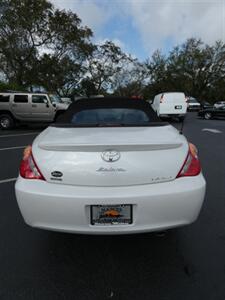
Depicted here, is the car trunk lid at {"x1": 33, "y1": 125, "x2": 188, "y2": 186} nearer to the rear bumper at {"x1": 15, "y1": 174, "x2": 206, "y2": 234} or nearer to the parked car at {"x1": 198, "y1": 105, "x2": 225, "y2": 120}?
the rear bumper at {"x1": 15, "y1": 174, "x2": 206, "y2": 234}

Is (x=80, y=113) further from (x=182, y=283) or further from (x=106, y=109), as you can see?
(x=182, y=283)

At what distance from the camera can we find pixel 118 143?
2.60 meters

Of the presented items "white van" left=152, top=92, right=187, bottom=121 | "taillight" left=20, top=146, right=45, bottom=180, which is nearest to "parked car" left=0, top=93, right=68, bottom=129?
"white van" left=152, top=92, right=187, bottom=121

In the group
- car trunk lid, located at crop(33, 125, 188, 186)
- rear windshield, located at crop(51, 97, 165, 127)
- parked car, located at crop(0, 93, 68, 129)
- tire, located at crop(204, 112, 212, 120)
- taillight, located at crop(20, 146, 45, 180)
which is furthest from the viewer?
tire, located at crop(204, 112, 212, 120)

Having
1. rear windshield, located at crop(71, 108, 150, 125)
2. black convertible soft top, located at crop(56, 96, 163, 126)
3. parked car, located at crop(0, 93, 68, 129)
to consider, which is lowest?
parked car, located at crop(0, 93, 68, 129)

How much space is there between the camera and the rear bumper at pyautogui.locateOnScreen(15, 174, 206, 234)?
8.08ft

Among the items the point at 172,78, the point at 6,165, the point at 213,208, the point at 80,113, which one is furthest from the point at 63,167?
the point at 172,78

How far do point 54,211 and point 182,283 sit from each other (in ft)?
4.08

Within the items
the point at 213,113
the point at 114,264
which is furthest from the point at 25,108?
the point at 213,113

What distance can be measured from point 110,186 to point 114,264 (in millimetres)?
815

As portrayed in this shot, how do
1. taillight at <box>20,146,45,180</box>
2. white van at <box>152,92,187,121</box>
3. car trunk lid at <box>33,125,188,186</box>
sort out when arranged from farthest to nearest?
1. white van at <box>152,92,187,121</box>
2. taillight at <box>20,146,45,180</box>
3. car trunk lid at <box>33,125,188,186</box>

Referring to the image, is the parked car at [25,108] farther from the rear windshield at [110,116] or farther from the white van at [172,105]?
the rear windshield at [110,116]

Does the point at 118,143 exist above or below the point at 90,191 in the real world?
above

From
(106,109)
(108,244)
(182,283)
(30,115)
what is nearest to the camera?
(182,283)
